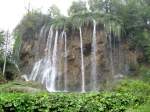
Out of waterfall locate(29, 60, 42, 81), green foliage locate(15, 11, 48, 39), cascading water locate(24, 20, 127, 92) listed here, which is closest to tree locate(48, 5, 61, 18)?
green foliage locate(15, 11, 48, 39)

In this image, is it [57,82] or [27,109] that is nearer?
[27,109]

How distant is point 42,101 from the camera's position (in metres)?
12.2

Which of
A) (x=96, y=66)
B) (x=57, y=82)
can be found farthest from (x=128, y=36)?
(x=57, y=82)

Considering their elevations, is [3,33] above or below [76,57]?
above

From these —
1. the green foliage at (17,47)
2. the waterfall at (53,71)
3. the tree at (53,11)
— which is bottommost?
the waterfall at (53,71)

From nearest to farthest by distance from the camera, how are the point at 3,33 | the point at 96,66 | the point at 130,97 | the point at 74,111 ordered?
the point at 74,111, the point at 130,97, the point at 96,66, the point at 3,33

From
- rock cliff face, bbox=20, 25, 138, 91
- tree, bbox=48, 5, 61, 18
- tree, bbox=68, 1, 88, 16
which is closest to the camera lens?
rock cliff face, bbox=20, 25, 138, 91

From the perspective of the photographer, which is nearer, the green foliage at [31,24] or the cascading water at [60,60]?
the cascading water at [60,60]

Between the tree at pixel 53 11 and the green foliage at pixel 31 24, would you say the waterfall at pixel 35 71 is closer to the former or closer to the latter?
the green foliage at pixel 31 24

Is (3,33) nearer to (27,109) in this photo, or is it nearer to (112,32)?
(112,32)

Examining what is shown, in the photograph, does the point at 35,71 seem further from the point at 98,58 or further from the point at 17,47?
the point at 98,58

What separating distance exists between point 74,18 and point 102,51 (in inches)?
162

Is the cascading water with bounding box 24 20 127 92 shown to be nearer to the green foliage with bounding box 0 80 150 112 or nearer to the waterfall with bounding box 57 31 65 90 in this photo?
the waterfall with bounding box 57 31 65 90

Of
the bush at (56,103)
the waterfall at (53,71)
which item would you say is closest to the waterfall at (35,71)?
the waterfall at (53,71)
